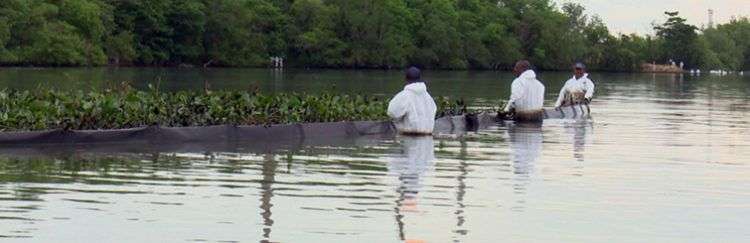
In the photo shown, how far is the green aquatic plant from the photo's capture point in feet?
66.8

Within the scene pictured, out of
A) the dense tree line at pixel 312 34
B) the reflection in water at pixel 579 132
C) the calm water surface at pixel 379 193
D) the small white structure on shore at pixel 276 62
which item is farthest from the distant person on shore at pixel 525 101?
the small white structure on shore at pixel 276 62

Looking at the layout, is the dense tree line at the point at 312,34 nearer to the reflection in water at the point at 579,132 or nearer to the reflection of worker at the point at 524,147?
the reflection in water at the point at 579,132

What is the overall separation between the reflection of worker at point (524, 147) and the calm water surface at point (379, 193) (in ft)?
0.14

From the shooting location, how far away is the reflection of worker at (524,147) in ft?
60.5

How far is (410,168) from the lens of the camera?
18.3m

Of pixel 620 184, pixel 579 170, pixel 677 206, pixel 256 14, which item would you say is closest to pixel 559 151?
pixel 579 170

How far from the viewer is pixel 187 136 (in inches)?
827

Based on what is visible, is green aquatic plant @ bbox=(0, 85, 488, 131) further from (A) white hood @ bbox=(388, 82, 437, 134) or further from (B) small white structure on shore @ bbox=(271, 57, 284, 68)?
(B) small white structure on shore @ bbox=(271, 57, 284, 68)

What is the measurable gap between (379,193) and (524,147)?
794 cm

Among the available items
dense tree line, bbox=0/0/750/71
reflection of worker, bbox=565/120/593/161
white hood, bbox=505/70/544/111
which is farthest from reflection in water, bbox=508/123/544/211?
dense tree line, bbox=0/0/750/71

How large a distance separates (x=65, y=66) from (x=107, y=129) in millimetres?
91443

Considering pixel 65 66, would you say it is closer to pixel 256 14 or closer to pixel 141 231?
pixel 256 14

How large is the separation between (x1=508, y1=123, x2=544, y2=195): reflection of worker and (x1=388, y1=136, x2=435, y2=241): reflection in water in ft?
3.60

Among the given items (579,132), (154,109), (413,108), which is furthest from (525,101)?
(154,109)
